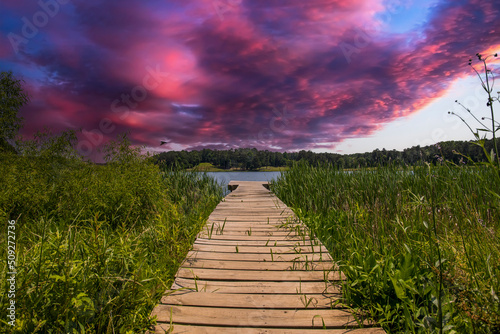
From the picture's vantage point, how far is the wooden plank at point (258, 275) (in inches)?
97.6

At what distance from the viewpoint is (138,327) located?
1.77 metres

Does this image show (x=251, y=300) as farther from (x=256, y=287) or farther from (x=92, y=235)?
(x=92, y=235)

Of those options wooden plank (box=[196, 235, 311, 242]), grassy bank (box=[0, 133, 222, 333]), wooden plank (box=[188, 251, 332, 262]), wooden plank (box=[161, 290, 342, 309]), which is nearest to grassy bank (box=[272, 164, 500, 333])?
wooden plank (box=[161, 290, 342, 309])

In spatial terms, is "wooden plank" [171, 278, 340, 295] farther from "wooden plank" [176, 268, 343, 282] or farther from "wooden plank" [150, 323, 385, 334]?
"wooden plank" [150, 323, 385, 334]

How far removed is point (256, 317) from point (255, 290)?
1.23 feet

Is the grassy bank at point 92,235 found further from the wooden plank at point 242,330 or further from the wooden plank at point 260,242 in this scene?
the wooden plank at point 260,242

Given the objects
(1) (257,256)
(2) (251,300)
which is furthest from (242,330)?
(1) (257,256)

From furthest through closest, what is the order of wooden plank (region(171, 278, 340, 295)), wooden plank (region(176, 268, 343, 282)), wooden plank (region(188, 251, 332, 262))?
wooden plank (region(188, 251, 332, 262)) → wooden plank (region(176, 268, 343, 282)) → wooden plank (region(171, 278, 340, 295))

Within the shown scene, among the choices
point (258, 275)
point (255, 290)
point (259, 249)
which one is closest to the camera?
point (255, 290)

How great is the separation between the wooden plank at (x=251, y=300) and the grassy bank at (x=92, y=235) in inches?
7.8

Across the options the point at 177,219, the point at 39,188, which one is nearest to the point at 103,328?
the point at 177,219

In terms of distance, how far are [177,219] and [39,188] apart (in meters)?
2.53

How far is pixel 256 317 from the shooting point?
6.25 feet

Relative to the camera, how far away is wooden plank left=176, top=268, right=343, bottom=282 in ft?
8.13
